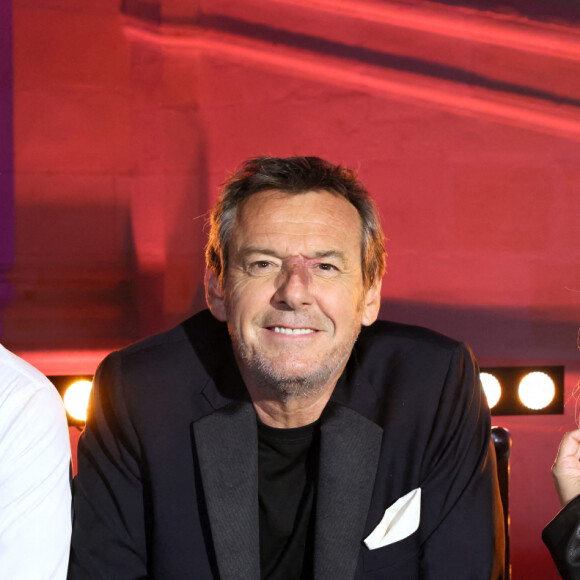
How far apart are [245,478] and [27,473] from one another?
0.44 metres

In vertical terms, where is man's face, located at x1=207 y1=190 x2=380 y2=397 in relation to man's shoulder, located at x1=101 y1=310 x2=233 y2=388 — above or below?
above

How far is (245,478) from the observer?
159cm

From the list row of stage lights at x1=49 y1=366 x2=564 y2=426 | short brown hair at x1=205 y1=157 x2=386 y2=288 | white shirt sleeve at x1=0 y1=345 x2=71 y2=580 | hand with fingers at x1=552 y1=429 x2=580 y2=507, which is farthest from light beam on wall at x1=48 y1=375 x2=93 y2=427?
hand with fingers at x1=552 y1=429 x2=580 y2=507

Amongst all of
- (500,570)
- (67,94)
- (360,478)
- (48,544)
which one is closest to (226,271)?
(360,478)

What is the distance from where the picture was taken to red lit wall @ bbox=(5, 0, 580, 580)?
2709 mm

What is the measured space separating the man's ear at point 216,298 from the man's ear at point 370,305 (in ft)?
1.03

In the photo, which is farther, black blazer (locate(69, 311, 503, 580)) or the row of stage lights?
the row of stage lights

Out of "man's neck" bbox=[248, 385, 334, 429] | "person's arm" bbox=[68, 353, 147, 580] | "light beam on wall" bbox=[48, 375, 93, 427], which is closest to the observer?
"person's arm" bbox=[68, 353, 147, 580]

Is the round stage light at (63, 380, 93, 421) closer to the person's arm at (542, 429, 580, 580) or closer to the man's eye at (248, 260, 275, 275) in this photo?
the man's eye at (248, 260, 275, 275)

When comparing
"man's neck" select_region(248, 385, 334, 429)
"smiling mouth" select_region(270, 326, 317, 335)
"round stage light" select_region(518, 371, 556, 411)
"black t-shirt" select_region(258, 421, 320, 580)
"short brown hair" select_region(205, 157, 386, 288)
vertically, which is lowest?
"round stage light" select_region(518, 371, 556, 411)

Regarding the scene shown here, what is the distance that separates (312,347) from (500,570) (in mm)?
619

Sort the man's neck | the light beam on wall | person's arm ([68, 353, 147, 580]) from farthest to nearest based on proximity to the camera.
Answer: the light beam on wall
the man's neck
person's arm ([68, 353, 147, 580])

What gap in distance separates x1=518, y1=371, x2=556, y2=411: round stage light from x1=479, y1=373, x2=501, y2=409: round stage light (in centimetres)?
10

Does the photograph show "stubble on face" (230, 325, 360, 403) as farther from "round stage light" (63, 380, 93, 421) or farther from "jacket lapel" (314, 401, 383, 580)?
"round stage light" (63, 380, 93, 421)
